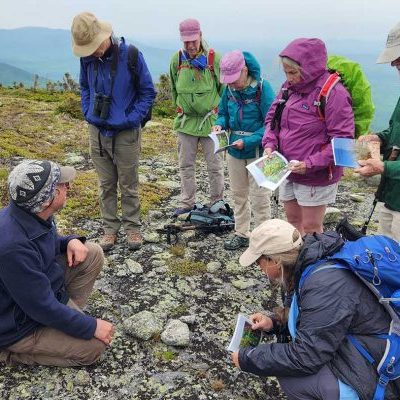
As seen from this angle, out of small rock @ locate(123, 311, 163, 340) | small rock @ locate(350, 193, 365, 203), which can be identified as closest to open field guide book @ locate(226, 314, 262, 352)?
small rock @ locate(123, 311, 163, 340)

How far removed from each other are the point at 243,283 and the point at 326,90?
2843 millimetres

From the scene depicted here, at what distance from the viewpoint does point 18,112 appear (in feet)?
52.3

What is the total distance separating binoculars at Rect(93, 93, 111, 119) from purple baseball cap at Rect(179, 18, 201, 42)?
1.71 m

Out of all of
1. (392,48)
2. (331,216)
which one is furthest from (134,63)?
(331,216)

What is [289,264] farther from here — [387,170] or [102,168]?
[102,168]

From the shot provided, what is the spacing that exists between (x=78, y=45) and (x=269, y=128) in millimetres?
2770

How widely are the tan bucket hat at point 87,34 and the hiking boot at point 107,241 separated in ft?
9.15

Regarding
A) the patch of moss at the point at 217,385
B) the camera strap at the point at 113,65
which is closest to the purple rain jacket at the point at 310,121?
the camera strap at the point at 113,65

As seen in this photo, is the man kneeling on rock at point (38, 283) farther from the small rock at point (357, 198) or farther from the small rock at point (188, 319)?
the small rock at point (357, 198)

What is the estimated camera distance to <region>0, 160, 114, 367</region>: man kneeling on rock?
141 inches

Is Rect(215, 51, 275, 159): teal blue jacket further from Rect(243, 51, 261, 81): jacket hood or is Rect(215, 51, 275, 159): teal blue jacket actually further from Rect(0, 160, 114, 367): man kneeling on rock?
Rect(0, 160, 114, 367): man kneeling on rock

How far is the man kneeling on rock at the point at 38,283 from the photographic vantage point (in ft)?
11.8

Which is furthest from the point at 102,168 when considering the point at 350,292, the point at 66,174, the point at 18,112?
the point at 18,112

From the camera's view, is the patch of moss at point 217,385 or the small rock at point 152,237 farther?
the small rock at point 152,237
